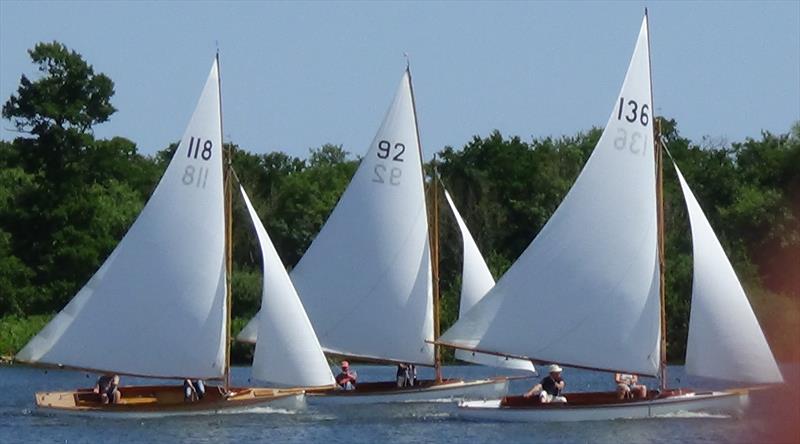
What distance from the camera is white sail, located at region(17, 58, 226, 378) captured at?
150 feet

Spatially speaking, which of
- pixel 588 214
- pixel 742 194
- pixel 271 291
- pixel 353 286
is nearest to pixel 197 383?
pixel 271 291

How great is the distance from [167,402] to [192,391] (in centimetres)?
69

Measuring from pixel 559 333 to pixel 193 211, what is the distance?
8.39m

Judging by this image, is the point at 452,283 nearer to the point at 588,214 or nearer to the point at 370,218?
the point at 370,218

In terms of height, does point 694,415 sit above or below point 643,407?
below

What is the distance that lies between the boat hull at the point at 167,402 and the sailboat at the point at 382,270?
474 centimetres

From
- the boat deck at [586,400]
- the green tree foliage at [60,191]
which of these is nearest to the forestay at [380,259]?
the boat deck at [586,400]

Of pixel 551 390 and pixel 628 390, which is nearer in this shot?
pixel 628 390

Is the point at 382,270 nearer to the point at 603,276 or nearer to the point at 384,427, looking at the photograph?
Answer: the point at 384,427

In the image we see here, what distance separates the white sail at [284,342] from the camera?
45.6 metres

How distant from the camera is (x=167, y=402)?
46.9 metres

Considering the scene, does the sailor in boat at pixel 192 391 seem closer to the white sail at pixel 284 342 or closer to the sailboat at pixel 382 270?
the white sail at pixel 284 342

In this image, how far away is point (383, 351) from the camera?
170 ft

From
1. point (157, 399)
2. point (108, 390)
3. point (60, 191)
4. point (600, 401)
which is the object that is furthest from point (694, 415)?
point (60, 191)
